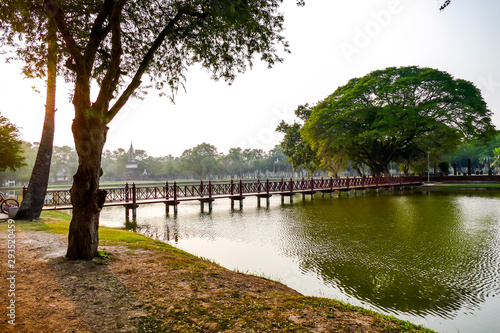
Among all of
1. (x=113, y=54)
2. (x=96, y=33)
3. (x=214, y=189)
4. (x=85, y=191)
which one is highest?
(x=96, y=33)

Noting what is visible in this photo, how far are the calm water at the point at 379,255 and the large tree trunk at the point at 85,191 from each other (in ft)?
12.7

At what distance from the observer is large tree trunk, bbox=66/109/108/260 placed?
19.6 feet

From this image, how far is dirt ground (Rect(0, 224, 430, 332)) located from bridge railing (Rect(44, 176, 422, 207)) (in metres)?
13.3

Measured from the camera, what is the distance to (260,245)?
33.6ft

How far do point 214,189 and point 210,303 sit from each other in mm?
19710

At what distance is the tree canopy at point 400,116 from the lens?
3366cm

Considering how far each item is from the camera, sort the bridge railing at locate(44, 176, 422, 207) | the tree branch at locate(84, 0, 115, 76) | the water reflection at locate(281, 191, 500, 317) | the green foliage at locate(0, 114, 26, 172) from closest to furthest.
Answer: the water reflection at locate(281, 191, 500, 317)
the tree branch at locate(84, 0, 115, 76)
the bridge railing at locate(44, 176, 422, 207)
the green foliage at locate(0, 114, 26, 172)

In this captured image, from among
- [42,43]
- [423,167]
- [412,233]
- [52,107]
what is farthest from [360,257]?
[423,167]

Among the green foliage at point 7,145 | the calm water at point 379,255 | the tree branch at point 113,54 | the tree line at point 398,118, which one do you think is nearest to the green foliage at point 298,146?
the tree line at point 398,118

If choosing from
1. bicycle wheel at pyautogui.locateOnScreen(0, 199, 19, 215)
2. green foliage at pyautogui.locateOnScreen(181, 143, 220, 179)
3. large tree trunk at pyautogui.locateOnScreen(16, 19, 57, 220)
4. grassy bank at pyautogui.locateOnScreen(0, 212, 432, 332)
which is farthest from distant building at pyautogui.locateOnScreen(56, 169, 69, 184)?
grassy bank at pyautogui.locateOnScreen(0, 212, 432, 332)

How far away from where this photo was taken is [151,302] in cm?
411

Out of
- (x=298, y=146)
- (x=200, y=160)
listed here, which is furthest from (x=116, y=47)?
(x=200, y=160)

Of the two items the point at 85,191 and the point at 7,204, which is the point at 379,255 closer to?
the point at 85,191

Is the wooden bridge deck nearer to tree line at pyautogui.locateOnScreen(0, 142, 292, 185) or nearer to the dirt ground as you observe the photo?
the dirt ground
